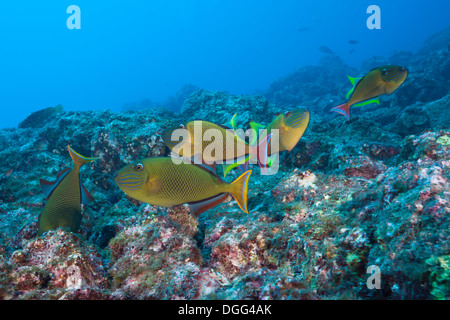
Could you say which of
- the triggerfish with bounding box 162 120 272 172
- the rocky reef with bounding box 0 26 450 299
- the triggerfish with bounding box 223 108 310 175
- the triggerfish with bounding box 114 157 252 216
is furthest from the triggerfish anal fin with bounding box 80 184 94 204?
the triggerfish with bounding box 223 108 310 175

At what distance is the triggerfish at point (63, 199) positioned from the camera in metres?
2.26

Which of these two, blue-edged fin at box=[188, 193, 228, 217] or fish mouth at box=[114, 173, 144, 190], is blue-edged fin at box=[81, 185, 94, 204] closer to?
fish mouth at box=[114, 173, 144, 190]

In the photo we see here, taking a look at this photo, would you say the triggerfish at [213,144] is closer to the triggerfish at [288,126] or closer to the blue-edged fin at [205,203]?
the blue-edged fin at [205,203]

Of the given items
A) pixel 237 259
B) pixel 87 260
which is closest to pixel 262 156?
pixel 237 259

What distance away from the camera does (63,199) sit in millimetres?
2273

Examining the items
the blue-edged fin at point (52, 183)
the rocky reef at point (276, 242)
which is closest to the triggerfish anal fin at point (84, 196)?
the blue-edged fin at point (52, 183)

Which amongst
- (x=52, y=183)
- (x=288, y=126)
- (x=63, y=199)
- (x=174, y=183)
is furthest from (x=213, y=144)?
(x=52, y=183)

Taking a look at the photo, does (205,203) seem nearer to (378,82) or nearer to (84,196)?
(84,196)

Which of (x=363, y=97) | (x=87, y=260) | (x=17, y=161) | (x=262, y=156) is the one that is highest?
(x=363, y=97)

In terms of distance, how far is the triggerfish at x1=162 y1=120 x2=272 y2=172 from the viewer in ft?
6.31

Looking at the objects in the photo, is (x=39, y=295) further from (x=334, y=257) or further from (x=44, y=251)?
(x=334, y=257)
